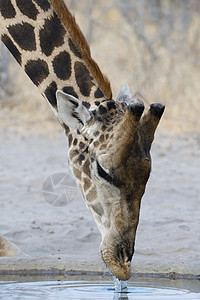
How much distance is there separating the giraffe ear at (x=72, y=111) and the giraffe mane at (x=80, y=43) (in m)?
0.28

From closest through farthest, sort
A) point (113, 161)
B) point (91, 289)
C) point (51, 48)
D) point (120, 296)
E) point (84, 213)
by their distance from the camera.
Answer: point (113, 161)
point (120, 296)
point (91, 289)
point (51, 48)
point (84, 213)

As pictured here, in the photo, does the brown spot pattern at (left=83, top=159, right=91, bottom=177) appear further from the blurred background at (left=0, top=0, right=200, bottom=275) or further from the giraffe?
the blurred background at (left=0, top=0, right=200, bottom=275)

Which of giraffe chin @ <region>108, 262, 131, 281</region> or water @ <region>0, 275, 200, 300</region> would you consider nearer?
giraffe chin @ <region>108, 262, 131, 281</region>

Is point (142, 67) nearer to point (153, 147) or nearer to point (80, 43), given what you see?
point (153, 147)

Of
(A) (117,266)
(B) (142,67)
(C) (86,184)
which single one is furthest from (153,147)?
(A) (117,266)

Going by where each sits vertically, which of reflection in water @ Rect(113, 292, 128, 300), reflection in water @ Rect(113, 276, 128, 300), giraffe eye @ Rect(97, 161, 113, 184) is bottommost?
reflection in water @ Rect(113, 292, 128, 300)

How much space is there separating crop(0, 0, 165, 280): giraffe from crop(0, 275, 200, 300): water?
0.30 meters

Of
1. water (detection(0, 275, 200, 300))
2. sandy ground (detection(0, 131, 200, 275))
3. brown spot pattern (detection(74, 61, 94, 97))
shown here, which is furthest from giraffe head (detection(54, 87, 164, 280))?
sandy ground (detection(0, 131, 200, 275))

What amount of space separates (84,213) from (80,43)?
3192mm

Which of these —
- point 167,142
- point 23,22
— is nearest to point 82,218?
point 23,22

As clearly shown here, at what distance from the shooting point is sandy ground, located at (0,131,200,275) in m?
5.93

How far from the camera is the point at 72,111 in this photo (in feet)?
17.5

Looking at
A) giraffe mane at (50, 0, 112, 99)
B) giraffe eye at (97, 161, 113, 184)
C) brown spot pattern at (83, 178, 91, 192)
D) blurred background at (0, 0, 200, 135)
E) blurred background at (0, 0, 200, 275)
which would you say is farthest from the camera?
blurred background at (0, 0, 200, 135)

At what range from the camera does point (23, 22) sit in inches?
226
